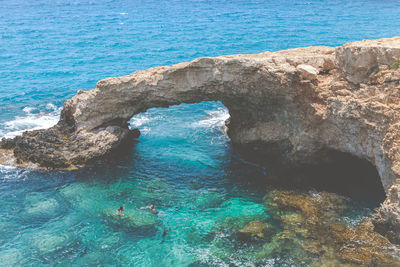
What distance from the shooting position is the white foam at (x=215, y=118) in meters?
29.6

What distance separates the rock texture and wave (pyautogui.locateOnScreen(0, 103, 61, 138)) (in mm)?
3822

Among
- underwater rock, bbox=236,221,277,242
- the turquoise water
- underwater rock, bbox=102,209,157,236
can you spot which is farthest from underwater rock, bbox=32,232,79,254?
underwater rock, bbox=236,221,277,242

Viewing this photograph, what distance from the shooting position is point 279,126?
22219 millimetres

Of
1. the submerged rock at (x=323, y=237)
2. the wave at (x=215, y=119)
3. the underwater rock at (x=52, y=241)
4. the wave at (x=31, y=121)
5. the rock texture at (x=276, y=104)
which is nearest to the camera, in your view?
the submerged rock at (x=323, y=237)

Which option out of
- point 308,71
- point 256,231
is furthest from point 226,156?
point 308,71

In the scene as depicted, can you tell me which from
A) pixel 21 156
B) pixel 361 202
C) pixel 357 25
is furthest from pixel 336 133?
pixel 357 25

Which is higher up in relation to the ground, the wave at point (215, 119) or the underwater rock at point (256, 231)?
the wave at point (215, 119)

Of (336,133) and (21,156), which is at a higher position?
(336,133)

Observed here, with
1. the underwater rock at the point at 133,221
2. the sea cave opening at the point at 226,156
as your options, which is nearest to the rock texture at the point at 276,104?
the sea cave opening at the point at 226,156

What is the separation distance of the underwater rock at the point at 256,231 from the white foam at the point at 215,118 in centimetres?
1193

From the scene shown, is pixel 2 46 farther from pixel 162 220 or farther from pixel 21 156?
pixel 162 220

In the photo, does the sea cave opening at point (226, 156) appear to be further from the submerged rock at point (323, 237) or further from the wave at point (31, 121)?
the wave at point (31, 121)

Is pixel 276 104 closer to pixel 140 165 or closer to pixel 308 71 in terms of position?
pixel 308 71

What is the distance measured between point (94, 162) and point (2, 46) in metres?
34.5
